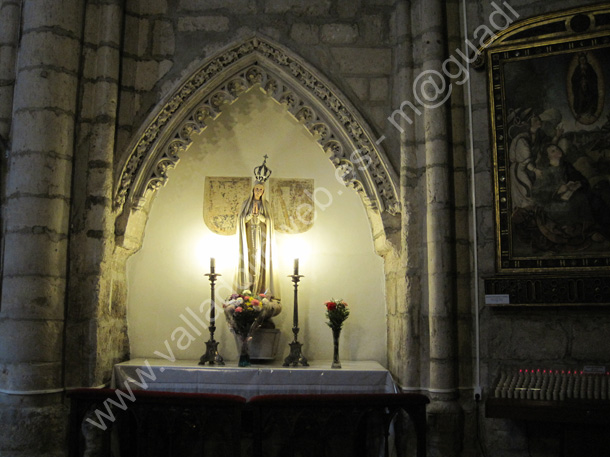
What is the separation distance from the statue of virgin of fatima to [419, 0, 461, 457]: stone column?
1.50 meters

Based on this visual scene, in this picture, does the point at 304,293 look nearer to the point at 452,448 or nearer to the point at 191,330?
the point at 191,330

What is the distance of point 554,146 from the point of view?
469 cm

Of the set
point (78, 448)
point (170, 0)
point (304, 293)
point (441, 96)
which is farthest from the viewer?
A: point (304, 293)

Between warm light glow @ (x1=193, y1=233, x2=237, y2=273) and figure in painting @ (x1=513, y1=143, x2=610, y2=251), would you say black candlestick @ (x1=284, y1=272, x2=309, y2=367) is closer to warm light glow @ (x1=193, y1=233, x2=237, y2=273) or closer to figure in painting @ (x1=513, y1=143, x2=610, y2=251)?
warm light glow @ (x1=193, y1=233, x2=237, y2=273)

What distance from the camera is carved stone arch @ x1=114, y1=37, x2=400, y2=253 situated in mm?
5223

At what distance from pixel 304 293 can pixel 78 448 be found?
7.84 ft

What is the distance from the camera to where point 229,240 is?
6.04m

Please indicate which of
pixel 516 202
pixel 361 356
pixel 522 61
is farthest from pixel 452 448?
pixel 522 61

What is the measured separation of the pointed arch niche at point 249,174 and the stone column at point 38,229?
22.5 inches

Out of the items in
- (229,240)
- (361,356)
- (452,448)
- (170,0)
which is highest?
(170,0)

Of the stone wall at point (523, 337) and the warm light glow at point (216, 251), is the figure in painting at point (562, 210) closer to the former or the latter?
the stone wall at point (523, 337)

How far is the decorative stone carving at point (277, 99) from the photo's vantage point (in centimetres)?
523

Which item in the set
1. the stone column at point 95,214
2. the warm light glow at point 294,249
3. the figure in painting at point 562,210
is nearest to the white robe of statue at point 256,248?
the warm light glow at point 294,249

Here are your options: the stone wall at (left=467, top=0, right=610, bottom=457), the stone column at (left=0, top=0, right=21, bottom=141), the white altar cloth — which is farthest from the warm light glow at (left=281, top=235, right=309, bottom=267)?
the stone column at (left=0, top=0, right=21, bottom=141)
